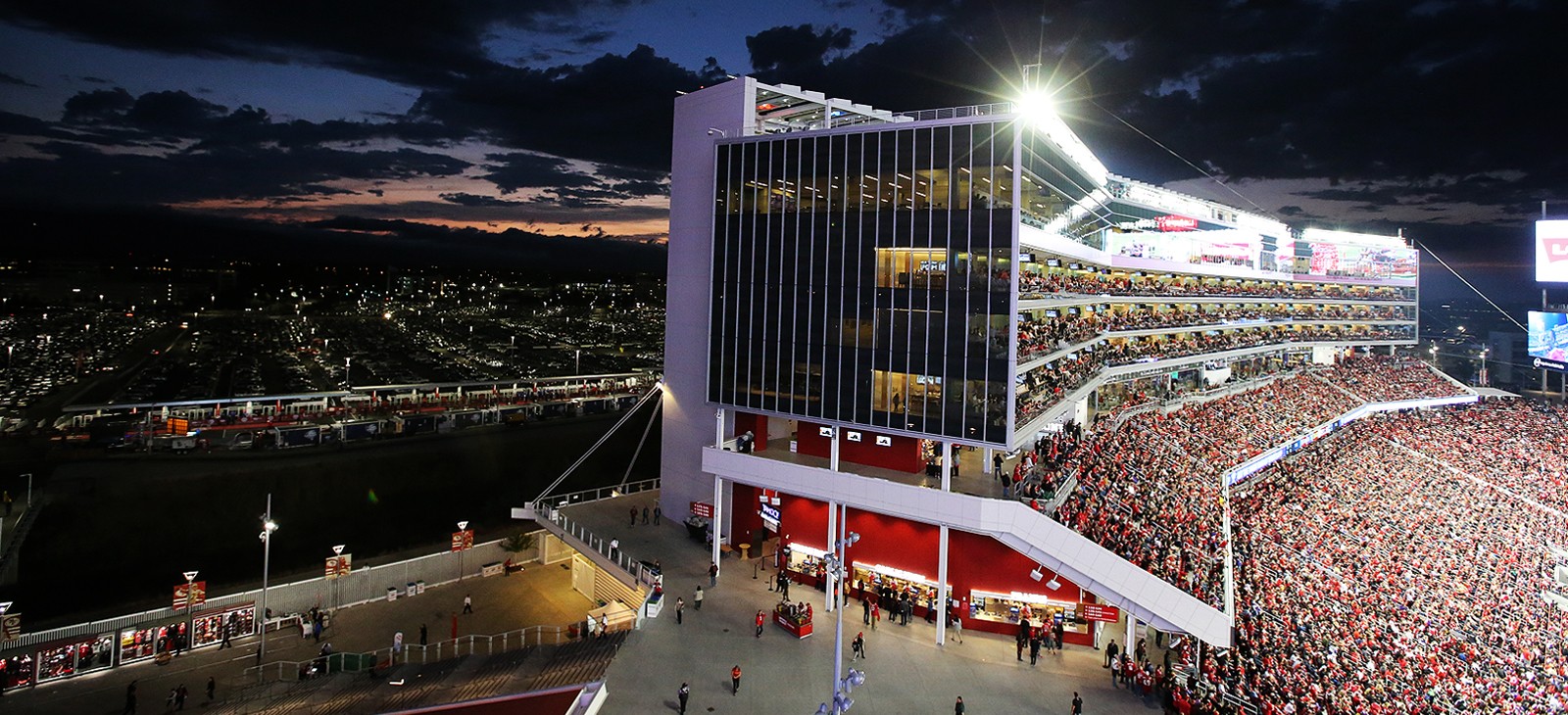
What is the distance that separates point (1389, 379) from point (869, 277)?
59.8 metres

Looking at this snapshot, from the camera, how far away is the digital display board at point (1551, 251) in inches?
2066

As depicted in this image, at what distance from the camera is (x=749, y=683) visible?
22641 mm

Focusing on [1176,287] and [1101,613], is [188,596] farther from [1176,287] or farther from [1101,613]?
[1176,287]

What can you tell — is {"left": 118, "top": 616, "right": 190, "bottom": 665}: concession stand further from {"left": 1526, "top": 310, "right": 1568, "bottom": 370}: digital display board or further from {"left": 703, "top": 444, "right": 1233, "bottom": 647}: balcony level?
{"left": 1526, "top": 310, "right": 1568, "bottom": 370}: digital display board

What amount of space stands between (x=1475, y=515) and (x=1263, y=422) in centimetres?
1147

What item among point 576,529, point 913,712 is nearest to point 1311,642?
point 913,712

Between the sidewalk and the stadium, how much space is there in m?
8.62

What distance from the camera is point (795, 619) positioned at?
26109mm

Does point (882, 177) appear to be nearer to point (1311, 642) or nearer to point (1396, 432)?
point (1311, 642)

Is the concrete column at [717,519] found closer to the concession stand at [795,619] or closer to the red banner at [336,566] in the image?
the concession stand at [795,619]

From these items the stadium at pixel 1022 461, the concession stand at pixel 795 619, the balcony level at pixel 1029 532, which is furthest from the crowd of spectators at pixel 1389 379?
the concession stand at pixel 795 619

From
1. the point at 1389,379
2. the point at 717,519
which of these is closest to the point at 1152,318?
the point at 717,519

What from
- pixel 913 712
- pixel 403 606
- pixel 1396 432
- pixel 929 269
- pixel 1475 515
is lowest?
pixel 403 606

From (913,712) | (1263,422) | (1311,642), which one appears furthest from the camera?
(1263,422)
